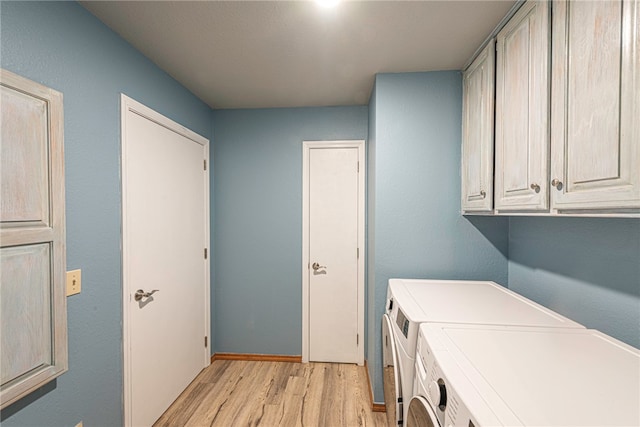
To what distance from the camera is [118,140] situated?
156 centimetres

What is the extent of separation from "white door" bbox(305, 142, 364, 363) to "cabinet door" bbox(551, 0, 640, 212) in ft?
5.60

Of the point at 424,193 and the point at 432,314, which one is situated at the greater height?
the point at 424,193

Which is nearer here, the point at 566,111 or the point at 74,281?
the point at 566,111

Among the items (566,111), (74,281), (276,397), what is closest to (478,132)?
(566,111)

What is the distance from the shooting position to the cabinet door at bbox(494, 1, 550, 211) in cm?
108

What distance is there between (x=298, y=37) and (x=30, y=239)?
1516 mm

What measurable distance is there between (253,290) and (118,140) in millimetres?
1717

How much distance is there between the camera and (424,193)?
1956 mm

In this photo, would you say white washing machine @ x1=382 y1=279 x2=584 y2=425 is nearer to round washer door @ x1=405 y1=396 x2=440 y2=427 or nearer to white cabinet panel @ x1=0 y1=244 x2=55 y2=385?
round washer door @ x1=405 y1=396 x2=440 y2=427

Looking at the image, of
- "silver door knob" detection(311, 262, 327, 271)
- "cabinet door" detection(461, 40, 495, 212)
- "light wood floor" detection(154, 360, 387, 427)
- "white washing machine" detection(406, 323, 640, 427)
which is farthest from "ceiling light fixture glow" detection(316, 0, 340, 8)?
"light wood floor" detection(154, 360, 387, 427)

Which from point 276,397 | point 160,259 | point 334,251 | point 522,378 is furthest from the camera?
point 334,251

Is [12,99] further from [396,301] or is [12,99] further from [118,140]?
[396,301]

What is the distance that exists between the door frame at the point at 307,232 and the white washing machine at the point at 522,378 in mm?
1492

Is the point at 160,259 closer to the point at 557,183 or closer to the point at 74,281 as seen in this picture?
the point at 74,281
